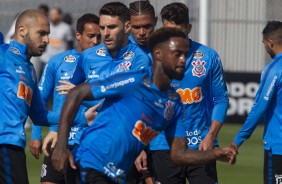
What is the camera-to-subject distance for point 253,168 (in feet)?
50.4

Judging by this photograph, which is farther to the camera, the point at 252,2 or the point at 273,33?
the point at 252,2

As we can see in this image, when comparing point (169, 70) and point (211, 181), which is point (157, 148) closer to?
point (211, 181)

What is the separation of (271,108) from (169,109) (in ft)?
6.99

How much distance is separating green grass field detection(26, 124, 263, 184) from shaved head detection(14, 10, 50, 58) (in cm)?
486

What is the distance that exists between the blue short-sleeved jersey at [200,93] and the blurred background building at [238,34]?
646 cm

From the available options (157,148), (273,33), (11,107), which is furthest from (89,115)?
(273,33)

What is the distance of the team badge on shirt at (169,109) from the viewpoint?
26.2 feet

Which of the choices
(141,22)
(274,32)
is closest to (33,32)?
(141,22)

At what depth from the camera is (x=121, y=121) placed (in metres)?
7.86

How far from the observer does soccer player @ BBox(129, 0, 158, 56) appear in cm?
1013

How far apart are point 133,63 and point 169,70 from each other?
186 cm

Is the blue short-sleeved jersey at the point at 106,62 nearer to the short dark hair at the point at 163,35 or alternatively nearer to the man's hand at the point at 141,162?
the man's hand at the point at 141,162

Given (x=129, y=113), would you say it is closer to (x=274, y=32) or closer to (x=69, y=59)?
(x=274, y=32)

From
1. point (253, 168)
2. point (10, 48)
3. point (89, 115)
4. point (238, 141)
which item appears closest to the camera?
point (89, 115)
